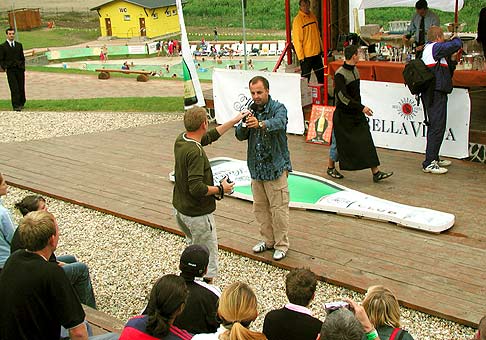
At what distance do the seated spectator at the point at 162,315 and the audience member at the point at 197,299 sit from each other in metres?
0.46

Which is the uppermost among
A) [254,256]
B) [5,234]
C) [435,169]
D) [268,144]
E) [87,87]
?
[268,144]

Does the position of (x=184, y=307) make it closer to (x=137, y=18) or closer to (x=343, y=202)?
(x=343, y=202)

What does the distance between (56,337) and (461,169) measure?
6.53m

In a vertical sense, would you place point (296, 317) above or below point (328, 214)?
above

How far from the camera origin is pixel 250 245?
6836mm

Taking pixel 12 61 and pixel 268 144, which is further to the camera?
pixel 12 61

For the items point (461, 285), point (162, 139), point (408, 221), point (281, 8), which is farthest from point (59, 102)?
point (281, 8)

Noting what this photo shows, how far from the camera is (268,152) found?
6.05 metres

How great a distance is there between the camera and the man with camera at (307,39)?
12383mm

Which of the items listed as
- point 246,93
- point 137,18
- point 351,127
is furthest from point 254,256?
point 137,18

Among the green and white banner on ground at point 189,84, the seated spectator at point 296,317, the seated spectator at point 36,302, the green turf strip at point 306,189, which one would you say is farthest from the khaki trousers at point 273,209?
the green and white banner on ground at point 189,84

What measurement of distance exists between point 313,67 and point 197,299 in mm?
9270

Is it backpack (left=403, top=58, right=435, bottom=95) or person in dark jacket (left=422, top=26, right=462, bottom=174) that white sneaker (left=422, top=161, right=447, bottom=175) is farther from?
backpack (left=403, top=58, right=435, bottom=95)

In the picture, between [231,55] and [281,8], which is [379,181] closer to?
[231,55]
